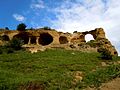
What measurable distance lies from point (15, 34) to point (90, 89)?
35.9 metres

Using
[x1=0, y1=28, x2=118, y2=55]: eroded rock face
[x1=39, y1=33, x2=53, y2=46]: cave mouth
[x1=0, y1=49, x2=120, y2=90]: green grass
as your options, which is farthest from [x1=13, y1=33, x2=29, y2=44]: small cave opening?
[x1=0, y1=49, x2=120, y2=90]: green grass

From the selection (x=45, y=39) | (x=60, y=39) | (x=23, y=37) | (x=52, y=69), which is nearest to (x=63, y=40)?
(x=60, y=39)

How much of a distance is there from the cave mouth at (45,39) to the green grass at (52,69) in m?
10.8

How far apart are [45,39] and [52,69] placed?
27.5 metres

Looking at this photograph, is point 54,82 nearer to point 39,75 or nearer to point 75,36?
point 39,75

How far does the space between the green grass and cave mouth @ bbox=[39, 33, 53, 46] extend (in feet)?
35.3

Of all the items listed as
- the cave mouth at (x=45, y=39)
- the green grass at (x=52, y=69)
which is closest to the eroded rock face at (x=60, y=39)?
the cave mouth at (x=45, y=39)

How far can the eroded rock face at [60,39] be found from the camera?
233 ft

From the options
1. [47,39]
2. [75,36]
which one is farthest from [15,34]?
[75,36]

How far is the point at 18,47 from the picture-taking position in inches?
2702

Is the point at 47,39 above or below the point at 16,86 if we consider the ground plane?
above

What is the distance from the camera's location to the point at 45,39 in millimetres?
78000

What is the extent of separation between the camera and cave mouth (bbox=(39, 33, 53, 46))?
250 feet

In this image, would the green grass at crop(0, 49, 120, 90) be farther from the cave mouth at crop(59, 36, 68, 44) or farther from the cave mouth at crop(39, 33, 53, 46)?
the cave mouth at crop(59, 36, 68, 44)
